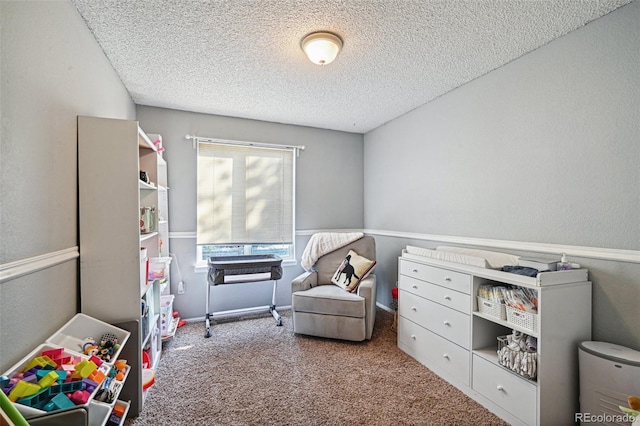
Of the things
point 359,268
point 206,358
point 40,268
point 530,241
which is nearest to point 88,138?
point 40,268

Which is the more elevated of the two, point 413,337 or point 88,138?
point 88,138

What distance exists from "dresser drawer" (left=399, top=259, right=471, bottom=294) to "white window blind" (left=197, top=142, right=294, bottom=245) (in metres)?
1.74

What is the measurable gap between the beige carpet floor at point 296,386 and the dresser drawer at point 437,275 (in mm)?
723

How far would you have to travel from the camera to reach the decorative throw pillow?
3109 mm

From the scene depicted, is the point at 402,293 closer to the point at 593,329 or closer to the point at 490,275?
the point at 490,275

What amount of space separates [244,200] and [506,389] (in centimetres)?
308

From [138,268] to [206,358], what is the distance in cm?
123

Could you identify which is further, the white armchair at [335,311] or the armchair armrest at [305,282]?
the armchair armrest at [305,282]

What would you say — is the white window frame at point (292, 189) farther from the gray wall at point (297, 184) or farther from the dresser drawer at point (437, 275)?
the dresser drawer at point (437, 275)

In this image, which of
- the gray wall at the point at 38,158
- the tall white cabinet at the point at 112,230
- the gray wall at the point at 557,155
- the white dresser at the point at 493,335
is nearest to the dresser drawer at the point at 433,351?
the white dresser at the point at 493,335

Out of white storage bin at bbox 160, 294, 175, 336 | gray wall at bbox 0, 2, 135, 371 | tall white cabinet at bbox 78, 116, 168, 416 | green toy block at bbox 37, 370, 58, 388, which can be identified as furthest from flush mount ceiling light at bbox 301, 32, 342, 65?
white storage bin at bbox 160, 294, 175, 336

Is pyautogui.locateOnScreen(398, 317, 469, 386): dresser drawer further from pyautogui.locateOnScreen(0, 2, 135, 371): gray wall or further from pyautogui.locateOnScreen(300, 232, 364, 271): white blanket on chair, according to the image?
pyautogui.locateOnScreen(0, 2, 135, 371): gray wall

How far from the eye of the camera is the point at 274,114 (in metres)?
3.52

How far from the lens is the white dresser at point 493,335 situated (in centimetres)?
165
